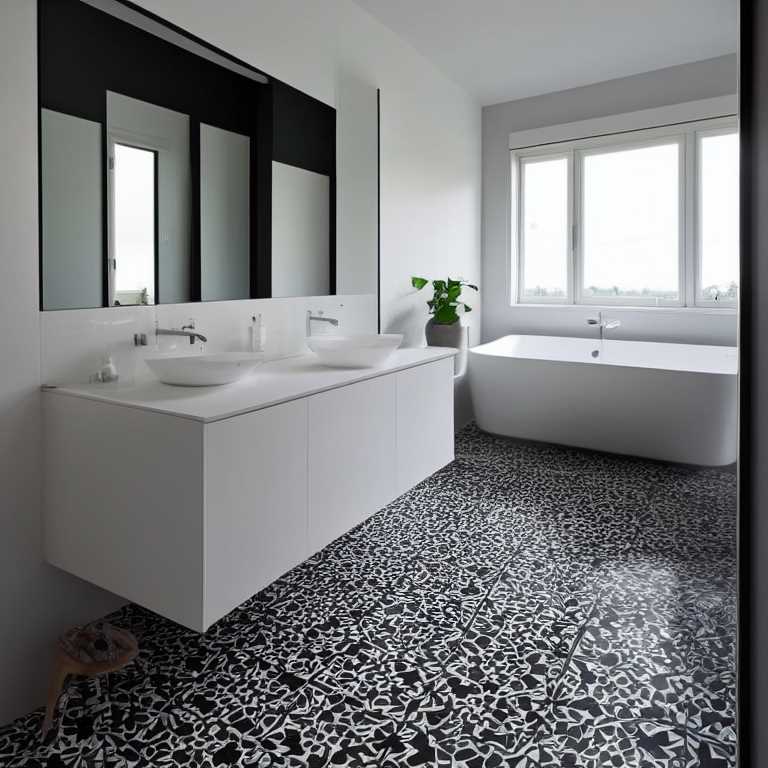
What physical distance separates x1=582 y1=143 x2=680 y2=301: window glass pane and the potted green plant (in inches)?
60.8

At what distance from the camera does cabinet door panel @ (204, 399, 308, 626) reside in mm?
1744

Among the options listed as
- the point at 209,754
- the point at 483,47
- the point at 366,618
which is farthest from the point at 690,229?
the point at 209,754

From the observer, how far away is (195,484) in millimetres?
1704

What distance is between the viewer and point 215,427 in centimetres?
173

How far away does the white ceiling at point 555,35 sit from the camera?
3.59 metres

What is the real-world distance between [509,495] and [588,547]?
2.41 ft

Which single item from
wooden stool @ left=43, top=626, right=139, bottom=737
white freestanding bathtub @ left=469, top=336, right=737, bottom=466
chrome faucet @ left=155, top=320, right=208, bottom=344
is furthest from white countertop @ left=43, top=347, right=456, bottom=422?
white freestanding bathtub @ left=469, top=336, right=737, bottom=466

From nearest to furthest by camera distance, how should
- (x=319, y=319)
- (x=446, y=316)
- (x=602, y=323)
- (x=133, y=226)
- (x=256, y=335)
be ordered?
(x=133, y=226) < (x=256, y=335) < (x=319, y=319) < (x=446, y=316) < (x=602, y=323)

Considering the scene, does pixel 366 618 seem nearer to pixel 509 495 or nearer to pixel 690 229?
pixel 509 495

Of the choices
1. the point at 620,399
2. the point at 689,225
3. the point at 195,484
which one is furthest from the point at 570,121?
the point at 195,484

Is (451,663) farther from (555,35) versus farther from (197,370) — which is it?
(555,35)

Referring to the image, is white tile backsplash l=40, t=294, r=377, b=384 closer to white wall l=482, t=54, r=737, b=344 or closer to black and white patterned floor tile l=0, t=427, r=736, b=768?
black and white patterned floor tile l=0, t=427, r=736, b=768

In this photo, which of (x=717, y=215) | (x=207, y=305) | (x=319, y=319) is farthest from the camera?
(x=717, y=215)

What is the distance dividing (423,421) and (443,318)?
1431 mm
